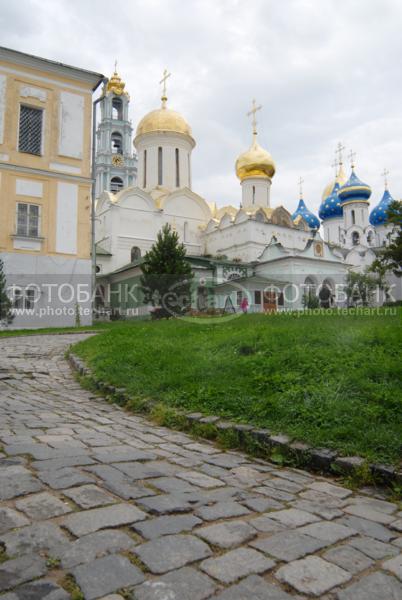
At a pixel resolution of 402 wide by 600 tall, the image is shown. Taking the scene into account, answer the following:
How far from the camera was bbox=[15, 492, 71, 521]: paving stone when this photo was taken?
2535 millimetres

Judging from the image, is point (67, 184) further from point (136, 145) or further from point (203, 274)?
point (136, 145)

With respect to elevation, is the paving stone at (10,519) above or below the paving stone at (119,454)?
above

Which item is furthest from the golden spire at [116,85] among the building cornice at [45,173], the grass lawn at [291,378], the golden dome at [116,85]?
the grass lawn at [291,378]

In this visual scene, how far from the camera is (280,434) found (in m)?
4.19

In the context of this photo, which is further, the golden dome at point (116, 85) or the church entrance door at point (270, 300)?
the golden dome at point (116, 85)

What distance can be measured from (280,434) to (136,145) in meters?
36.6

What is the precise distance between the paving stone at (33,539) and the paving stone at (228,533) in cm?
69

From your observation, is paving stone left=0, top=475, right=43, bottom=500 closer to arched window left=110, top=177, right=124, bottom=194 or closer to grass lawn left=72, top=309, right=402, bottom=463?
grass lawn left=72, top=309, right=402, bottom=463

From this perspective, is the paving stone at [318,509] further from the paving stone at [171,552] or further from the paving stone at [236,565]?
the paving stone at [171,552]

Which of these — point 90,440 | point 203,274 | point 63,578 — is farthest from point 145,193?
point 63,578

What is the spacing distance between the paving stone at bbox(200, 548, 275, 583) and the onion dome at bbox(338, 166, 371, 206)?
50175mm

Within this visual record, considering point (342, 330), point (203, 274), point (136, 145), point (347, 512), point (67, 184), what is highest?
point (136, 145)

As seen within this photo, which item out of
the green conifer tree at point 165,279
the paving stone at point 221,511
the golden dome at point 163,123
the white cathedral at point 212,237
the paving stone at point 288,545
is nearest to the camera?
the paving stone at point 288,545

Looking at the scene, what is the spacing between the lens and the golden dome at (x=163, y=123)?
121 ft
